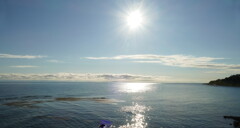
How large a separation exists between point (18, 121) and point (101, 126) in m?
22.6

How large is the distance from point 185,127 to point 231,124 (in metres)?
14.0

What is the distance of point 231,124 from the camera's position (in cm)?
4216

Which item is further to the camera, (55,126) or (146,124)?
(146,124)

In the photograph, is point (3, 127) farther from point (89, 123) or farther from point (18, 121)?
point (89, 123)

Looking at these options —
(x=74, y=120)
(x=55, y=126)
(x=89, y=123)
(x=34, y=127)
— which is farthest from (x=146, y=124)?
(x=34, y=127)

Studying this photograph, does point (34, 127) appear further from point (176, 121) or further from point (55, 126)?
point (176, 121)

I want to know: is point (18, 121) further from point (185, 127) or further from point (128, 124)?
point (185, 127)

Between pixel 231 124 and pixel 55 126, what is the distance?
46043 millimetres

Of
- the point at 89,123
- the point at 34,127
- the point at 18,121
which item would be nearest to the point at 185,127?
the point at 89,123

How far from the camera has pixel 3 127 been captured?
3594cm

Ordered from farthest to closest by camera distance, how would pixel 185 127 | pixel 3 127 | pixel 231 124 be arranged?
pixel 231 124 → pixel 185 127 → pixel 3 127

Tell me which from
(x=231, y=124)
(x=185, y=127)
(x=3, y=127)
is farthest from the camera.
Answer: (x=231, y=124)

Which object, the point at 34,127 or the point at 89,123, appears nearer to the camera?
the point at 34,127

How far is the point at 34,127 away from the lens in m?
36.6
